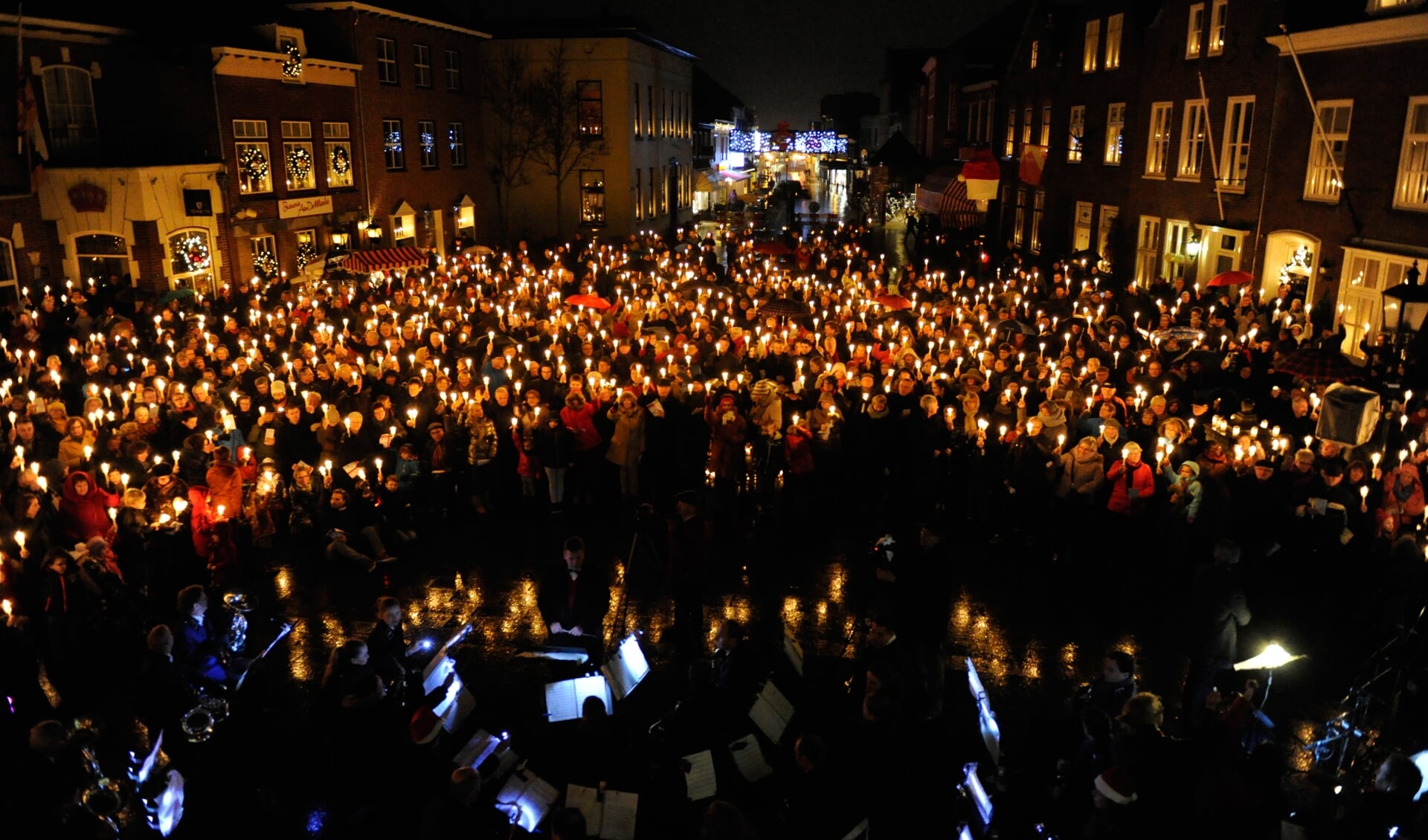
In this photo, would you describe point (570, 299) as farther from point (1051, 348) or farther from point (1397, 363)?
point (1397, 363)

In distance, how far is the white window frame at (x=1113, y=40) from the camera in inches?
1110

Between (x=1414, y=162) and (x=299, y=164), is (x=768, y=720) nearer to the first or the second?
(x=1414, y=162)

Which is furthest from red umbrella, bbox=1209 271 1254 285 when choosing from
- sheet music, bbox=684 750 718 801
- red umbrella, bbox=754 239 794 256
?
sheet music, bbox=684 750 718 801

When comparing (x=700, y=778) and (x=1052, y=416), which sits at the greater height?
(x=1052, y=416)

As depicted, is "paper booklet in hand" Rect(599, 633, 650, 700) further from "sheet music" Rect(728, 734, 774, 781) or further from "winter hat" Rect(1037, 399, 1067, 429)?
"winter hat" Rect(1037, 399, 1067, 429)

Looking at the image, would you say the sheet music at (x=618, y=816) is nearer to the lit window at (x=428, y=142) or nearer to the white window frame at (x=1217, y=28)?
the white window frame at (x=1217, y=28)

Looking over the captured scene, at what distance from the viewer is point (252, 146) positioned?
25391 mm

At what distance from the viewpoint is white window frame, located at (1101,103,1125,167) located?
2842 cm

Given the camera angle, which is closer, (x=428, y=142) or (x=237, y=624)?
(x=237, y=624)

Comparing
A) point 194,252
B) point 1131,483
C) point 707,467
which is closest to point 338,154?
point 194,252

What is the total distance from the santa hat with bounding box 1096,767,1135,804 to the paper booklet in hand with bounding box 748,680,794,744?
2127 millimetres

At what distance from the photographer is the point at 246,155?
82.4 ft

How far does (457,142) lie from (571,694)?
3305cm

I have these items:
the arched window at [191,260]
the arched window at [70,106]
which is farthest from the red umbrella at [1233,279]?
the arched window at [70,106]
